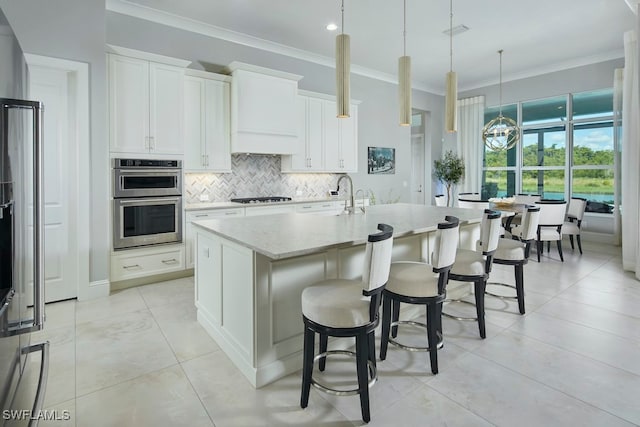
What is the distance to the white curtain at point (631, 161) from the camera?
178 inches

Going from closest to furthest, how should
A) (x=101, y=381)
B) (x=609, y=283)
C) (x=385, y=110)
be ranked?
(x=101, y=381) < (x=609, y=283) < (x=385, y=110)

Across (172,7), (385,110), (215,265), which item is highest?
(172,7)

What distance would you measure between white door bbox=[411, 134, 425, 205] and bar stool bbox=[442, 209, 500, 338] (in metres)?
5.66

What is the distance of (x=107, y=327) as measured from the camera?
2959 millimetres

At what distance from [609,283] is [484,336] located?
251cm

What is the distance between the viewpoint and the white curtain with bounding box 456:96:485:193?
7.85 metres

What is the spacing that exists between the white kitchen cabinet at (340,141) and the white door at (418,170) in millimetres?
2737

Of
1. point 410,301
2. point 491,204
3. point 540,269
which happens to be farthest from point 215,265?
point 491,204

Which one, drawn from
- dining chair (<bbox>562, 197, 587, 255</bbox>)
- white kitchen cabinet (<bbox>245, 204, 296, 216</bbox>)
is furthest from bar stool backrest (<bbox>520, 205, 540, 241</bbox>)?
white kitchen cabinet (<bbox>245, 204, 296, 216</bbox>)

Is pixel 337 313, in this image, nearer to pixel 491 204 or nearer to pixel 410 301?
pixel 410 301

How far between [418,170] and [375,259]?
734 cm

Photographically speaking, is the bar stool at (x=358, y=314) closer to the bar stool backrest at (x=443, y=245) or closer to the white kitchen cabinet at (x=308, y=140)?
the bar stool backrest at (x=443, y=245)

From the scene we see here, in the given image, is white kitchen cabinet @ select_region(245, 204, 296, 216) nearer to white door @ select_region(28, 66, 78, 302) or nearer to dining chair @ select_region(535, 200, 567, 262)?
white door @ select_region(28, 66, 78, 302)

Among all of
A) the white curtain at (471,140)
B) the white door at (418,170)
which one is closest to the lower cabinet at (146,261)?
the white door at (418,170)
